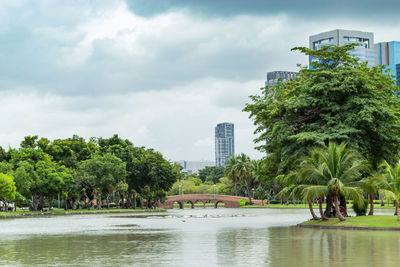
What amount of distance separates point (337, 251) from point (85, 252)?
994 centimetres

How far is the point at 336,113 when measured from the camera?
131 ft

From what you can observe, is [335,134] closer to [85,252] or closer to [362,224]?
[362,224]

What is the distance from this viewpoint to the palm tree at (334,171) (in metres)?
34.8

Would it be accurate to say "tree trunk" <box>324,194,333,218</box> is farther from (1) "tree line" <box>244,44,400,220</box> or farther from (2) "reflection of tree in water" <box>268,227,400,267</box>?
(2) "reflection of tree in water" <box>268,227,400,267</box>

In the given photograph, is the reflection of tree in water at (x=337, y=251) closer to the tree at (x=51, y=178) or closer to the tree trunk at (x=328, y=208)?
the tree trunk at (x=328, y=208)

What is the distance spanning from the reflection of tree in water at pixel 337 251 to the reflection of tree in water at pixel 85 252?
4.31m

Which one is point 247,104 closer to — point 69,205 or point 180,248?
point 180,248

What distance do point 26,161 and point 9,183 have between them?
1388 cm

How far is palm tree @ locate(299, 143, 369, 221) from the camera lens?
34750 millimetres

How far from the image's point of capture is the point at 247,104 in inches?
1790

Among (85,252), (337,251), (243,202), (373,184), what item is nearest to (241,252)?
(337,251)

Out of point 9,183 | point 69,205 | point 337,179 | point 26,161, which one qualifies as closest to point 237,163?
point 69,205

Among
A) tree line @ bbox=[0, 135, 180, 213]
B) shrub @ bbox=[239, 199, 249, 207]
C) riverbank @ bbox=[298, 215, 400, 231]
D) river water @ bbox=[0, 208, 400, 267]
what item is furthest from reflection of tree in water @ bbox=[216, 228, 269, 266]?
shrub @ bbox=[239, 199, 249, 207]

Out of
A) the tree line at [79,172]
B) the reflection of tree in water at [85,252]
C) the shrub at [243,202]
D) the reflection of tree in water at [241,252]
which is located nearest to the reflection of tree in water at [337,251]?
the reflection of tree in water at [241,252]
